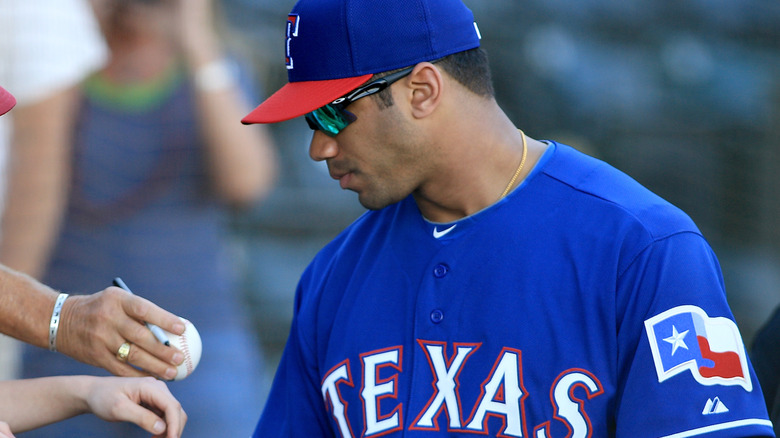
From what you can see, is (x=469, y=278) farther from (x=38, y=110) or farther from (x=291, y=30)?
(x=38, y=110)

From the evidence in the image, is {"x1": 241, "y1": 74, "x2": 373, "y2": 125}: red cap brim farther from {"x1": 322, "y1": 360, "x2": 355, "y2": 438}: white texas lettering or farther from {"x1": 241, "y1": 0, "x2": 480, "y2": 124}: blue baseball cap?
{"x1": 322, "y1": 360, "x2": 355, "y2": 438}: white texas lettering

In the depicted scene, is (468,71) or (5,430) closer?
(5,430)

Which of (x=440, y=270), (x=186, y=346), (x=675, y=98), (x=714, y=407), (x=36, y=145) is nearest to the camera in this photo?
(x=714, y=407)

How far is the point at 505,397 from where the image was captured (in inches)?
73.9

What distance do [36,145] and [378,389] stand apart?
1861 millimetres

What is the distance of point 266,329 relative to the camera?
6.02m

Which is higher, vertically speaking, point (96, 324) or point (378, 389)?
point (96, 324)

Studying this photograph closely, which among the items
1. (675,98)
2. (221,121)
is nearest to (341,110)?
(221,121)

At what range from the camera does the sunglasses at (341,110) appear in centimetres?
204

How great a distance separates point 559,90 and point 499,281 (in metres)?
6.29

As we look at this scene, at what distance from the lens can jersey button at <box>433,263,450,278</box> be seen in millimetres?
2033

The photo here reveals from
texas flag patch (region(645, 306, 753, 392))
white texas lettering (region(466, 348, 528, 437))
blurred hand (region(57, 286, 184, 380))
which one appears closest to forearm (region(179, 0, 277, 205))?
blurred hand (region(57, 286, 184, 380))

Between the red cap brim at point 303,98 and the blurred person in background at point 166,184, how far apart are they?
1.24m

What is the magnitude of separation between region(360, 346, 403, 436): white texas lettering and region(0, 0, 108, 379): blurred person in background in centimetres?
172
